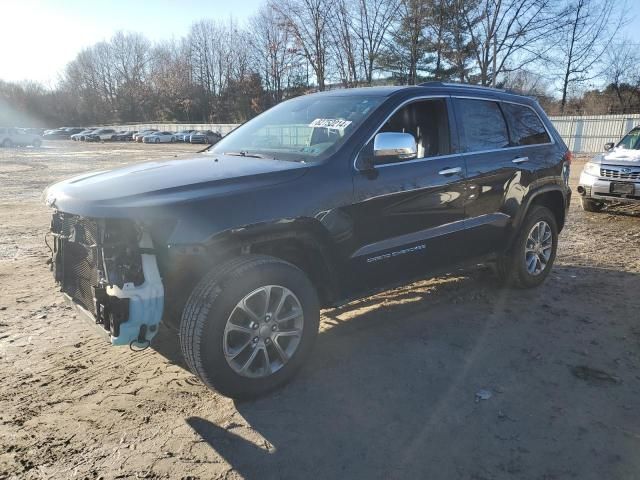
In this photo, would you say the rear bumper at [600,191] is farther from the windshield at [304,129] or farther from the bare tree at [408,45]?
the bare tree at [408,45]

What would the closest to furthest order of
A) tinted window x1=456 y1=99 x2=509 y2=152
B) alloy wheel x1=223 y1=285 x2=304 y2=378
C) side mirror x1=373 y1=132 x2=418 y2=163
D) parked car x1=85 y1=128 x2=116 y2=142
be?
alloy wheel x1=223 y1=285 x2=304 y2=378, side mirror x1=373 y1=132 x2=418 y2=163, tinted window x1=456 y1=99 x2=509 y2=152, parked car x1=85 y1=128 x2=116 y2=142

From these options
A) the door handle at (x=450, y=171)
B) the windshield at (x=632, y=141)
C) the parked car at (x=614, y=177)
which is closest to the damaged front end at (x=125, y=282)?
the door handle at (x=450, y=171)

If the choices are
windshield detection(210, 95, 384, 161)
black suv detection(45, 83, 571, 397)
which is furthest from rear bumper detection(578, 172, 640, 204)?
windshield detection(210, 95, 384, 161)

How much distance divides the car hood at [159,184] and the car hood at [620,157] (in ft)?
25.7

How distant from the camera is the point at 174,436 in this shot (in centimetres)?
281

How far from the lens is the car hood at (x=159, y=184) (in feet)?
8.82

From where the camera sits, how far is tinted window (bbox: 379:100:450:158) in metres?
4.07

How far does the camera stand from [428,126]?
4.20 metres

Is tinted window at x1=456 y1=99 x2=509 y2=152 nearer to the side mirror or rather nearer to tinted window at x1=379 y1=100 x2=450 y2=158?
tinted window at x1=379 y1=100 x2=450 y2=158

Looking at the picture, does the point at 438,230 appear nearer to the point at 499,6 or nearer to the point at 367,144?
the point at 367,144

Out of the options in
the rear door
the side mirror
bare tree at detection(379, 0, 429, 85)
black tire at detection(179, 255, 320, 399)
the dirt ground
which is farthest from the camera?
bare tree at detection(379, 0, 429, 85)

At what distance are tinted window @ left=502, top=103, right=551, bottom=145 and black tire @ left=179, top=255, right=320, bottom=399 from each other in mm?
3011

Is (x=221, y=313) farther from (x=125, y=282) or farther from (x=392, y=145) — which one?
(x=392, y=145)

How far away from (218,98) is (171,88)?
8519 millimetres
